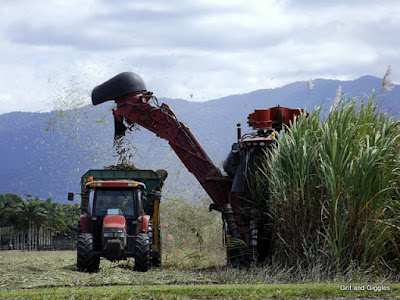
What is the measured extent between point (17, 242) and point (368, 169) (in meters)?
71.1

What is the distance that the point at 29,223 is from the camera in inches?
3046

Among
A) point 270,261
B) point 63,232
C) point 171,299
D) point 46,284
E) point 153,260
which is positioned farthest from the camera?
point 63,232

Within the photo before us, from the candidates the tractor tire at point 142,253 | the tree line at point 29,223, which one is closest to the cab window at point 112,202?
the tractor tire at point 142,253

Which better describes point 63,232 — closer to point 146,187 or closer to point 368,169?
point 146,187

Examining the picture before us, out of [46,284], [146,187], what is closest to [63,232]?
[146,187]

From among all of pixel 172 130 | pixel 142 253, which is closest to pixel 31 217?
pixel 172 130

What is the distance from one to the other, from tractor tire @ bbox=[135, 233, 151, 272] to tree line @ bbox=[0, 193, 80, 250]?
58939 mm

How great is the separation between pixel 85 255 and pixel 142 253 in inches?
50.5

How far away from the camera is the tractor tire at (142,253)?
15.5 m

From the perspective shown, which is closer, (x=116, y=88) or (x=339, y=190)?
(x=339, y=190)

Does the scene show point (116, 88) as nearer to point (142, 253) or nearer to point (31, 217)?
point (142, 253)

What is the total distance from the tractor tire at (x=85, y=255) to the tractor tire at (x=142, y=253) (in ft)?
3.28

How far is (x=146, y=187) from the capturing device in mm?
18375

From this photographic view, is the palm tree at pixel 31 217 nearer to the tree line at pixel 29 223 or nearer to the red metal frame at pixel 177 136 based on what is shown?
the tree line at pixel 29 223
